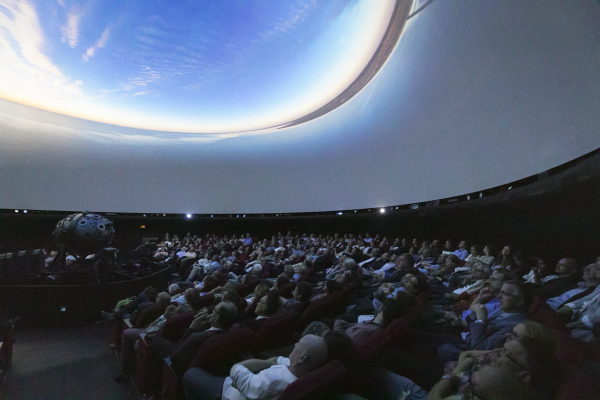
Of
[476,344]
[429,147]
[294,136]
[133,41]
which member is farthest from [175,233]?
[476,344]

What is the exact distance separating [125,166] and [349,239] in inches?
394

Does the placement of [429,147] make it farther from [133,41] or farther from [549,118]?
[133,41]

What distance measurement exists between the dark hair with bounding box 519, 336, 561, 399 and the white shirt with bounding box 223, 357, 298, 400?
1.28 metres

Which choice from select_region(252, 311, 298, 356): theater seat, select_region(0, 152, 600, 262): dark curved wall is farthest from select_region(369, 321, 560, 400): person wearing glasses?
select_region(0, 152, 600, 262): dark curved wall

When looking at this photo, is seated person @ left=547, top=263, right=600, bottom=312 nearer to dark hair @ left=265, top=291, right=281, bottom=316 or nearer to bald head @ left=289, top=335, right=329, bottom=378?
bald head @ left=289, top=335, right=329, bottom=378

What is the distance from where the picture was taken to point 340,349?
194cm

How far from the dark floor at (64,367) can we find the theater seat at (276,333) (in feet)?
5.69

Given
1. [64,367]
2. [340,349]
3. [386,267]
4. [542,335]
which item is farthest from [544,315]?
[64,367]

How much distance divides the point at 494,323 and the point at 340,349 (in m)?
1.51

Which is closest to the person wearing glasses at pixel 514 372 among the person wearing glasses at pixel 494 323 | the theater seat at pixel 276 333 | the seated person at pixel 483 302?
the person wearing glasses at pixel 494 323

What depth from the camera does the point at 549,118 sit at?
4.05 m

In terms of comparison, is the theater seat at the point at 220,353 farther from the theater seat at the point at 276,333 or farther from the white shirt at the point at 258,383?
the white shirt at the point at 258,383

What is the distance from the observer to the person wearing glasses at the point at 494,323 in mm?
2287

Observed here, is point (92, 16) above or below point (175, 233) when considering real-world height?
above
